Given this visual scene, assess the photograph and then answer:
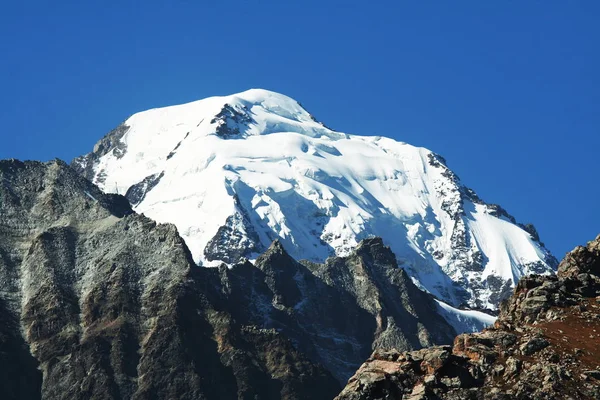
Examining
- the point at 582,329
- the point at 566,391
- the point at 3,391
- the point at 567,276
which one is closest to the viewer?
the point at 566,391

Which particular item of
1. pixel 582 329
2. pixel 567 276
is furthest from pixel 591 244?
pixel 582 329

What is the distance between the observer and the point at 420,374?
80.1m

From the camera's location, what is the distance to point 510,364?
80125 mm

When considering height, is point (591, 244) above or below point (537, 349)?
above

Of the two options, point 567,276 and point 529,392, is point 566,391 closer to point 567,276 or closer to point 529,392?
point 529,392

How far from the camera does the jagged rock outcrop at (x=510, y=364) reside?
255 ft

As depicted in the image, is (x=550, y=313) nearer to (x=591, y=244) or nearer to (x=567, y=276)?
(x=567, y=276)

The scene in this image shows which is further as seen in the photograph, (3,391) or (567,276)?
(3,391)

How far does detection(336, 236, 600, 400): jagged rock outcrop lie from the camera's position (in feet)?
255

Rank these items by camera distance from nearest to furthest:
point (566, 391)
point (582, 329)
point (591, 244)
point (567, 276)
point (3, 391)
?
point (566, 391), point (582, 329), point (567, 276), point (591, 244), point (3, 391)

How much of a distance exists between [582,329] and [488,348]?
226 inches

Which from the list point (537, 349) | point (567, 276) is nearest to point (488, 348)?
point (537, 349)

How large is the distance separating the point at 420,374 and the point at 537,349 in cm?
607

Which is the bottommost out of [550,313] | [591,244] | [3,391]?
[550,313]
